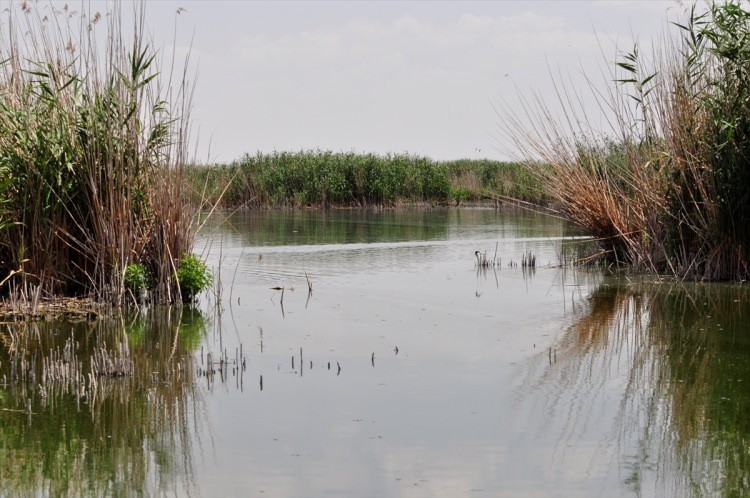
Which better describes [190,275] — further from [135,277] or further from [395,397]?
[395,397]

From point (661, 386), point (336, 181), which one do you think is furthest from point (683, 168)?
point (336, 181)

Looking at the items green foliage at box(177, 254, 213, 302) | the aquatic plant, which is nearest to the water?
green foliage at box(177, 254, 213, 302)

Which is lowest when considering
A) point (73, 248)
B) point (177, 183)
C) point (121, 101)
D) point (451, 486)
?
point (451, 486)

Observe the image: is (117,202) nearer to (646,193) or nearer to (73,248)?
(73,248)

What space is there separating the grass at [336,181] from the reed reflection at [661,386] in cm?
2503

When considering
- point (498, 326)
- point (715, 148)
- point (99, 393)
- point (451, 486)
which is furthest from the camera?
point (715, 148)

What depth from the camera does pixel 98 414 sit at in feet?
19.1

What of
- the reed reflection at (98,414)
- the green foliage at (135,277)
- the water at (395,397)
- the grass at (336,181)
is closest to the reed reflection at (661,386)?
the water at (395,397)

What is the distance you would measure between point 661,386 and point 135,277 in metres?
5.51

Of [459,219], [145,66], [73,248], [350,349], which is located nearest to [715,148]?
[350,349]

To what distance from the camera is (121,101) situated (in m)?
9.80

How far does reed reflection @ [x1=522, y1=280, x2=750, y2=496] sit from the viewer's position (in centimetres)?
490

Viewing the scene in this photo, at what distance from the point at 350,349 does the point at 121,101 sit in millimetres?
3736

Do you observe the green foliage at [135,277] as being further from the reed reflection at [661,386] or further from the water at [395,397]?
the reed reflection at [661,386]
